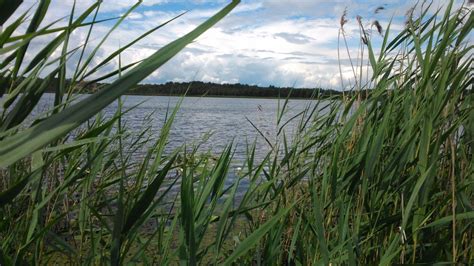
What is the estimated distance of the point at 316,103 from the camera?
3416 millimetres

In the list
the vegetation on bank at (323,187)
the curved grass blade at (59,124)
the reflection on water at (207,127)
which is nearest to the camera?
the curved grass blade at (59,124)

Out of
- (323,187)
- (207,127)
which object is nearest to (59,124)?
(323,187)

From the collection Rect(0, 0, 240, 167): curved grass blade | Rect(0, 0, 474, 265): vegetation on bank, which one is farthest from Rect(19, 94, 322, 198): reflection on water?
Rect(0, 0, 240, 167): curved grass blade

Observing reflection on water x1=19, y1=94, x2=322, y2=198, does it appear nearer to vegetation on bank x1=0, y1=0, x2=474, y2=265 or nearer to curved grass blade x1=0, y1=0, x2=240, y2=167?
vegetation on bank x1=0, y1=0, x2=474, y2=265

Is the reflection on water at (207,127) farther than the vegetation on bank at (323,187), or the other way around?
the reflection on water at (207,127)

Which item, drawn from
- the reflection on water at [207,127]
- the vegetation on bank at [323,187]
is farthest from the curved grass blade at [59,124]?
the reflection on water at [207,127]

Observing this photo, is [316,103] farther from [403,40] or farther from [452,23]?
[452,23]

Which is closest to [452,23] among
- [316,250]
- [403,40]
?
[403,40]

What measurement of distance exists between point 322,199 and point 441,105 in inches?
26.3

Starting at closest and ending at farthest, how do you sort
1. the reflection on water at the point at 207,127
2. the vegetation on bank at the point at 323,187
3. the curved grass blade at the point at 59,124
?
the curved grass blade at the point at 59,124, the vegetation on bank at the point at 323,187, the reflection on water at the point at 207,127

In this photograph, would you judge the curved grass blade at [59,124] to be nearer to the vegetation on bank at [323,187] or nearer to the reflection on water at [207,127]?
the vegetation on bank at [323,187]

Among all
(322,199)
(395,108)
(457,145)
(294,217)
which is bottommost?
(294,217)

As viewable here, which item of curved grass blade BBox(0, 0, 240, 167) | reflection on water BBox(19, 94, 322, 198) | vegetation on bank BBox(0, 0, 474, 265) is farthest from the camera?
reflection on water BBox(19, 94, 322, 198)

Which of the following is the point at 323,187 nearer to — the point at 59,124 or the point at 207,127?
the point at 59,124
